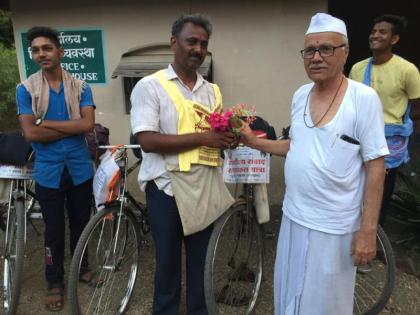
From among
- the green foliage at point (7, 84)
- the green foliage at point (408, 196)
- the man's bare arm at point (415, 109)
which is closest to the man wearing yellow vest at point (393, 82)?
the man's bare arm at point (415, 109)

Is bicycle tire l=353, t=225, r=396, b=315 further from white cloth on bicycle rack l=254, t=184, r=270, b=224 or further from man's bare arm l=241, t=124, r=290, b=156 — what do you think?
man's bare arm l=241, t=124, r=290, b=156

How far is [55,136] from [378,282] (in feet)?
8.91

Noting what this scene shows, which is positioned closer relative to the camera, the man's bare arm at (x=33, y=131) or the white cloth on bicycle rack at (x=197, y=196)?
the white cloth on bicycle rack at (x=197, y=196)

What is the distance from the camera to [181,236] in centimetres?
259

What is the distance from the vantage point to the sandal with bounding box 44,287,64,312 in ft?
10.2

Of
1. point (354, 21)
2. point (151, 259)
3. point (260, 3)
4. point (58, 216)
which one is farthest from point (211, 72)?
point (354, 21)

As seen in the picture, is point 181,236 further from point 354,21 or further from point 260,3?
point 354,21

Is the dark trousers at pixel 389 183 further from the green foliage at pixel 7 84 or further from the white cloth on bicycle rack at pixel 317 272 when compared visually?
the green foliage at pixel 7 84

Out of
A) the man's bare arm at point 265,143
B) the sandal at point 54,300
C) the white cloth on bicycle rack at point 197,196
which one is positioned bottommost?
the sandal at point 54,300

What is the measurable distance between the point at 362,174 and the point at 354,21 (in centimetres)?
794

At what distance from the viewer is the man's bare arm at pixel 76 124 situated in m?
2.83

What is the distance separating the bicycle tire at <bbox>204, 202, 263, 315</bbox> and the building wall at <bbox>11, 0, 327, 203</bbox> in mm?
2014

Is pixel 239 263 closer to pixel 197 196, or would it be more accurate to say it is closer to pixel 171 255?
pixel 171 255

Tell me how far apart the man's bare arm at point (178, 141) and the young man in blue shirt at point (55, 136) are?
874 millimetres
